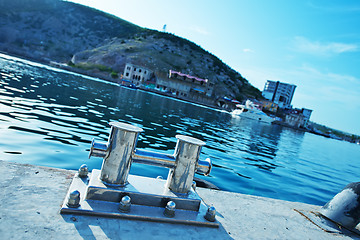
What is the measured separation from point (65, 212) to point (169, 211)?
0.76 meters

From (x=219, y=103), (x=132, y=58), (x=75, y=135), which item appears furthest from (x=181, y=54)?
(x=75, y=135)

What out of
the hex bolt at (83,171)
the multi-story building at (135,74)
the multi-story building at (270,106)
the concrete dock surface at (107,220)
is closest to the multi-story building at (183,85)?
the multi-story building at (135,74)

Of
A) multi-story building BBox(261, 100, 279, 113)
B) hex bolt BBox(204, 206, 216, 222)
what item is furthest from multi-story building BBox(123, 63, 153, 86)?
hex bolt BBox(204, 206, 216, 222)

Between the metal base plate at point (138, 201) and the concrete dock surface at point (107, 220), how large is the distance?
0.04 meters

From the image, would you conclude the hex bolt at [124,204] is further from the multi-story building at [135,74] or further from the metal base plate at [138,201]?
the multi-story building at [135,74]

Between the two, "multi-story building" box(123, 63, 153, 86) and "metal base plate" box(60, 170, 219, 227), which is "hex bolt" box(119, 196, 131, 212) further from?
"multi-story building" box(123, 63, 153, 86)

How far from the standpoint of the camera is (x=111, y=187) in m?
1.81

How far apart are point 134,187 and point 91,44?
110m

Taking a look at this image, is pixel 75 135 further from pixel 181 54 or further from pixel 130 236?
pixel 181 54

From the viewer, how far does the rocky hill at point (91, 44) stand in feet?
242

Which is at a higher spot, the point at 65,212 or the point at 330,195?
the point at 65,212

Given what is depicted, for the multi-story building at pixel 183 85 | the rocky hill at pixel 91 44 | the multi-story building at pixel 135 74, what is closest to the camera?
the multi-story building at pixel 135 74

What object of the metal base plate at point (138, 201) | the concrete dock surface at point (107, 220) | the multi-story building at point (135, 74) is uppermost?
the multi-story building at point (135, 74)

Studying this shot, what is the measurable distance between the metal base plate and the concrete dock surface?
0.15 feet
